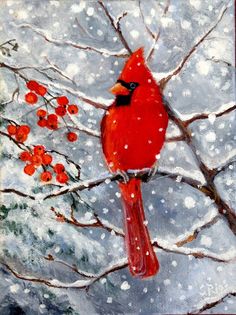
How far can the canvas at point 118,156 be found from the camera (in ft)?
4.66

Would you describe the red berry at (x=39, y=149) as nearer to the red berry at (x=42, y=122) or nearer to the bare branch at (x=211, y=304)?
the red berry at (x=42, y=122)

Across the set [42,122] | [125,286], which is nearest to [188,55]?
[42,122]

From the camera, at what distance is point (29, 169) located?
147 cm

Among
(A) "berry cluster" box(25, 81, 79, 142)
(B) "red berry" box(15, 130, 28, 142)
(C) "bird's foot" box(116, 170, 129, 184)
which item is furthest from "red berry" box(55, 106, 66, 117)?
(C) "bird's foot" box(116, 170, 129, 184)

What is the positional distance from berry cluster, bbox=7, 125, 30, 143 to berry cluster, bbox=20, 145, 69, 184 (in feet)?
0.12

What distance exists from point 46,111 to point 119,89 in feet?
0.65

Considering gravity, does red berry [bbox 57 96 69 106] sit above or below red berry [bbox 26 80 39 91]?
below

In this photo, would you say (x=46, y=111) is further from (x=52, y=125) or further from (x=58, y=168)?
(x=58, y=168)

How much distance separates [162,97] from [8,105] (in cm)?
40

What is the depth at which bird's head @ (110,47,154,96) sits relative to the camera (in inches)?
55.8

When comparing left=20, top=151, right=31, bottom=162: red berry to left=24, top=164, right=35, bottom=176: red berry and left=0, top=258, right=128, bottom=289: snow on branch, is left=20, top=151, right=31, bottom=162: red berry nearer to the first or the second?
left=24, top=164, right=35, bottom=176: red berry

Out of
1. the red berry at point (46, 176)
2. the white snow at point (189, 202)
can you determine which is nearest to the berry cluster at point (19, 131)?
the red berry at point (46, 176)

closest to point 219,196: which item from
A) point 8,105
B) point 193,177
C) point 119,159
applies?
point 193,177

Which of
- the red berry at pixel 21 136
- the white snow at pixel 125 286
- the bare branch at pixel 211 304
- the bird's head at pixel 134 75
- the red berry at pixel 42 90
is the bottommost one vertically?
the bare branch at pixel 211 304
